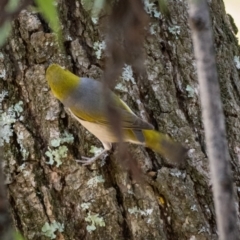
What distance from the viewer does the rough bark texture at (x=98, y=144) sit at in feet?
7.11

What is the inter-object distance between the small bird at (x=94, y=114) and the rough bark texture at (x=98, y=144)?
1.5 inches

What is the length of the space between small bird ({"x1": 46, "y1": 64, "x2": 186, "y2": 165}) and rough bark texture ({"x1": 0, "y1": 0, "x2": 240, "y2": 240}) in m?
0.04

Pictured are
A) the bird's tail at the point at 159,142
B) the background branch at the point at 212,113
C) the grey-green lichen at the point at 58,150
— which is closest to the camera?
the background branch at the point at 212,113

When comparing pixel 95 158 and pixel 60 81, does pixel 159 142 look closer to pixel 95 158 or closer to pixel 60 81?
pixel 95 158

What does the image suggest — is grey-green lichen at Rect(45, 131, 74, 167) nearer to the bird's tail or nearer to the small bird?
the small bird

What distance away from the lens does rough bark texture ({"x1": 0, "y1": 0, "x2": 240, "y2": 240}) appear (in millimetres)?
2166

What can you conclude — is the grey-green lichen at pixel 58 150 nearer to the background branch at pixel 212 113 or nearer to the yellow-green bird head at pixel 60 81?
the yellow-green bird head at pixel 60 81

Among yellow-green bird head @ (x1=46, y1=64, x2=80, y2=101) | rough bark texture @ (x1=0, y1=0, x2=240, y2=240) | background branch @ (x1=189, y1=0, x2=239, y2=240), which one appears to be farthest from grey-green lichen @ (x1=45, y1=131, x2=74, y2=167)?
background branch @ (x1=189, y1=0, x2=239, y2=240)

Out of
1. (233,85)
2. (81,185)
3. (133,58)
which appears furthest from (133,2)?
(233,85)

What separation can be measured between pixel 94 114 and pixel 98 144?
0.20 metres

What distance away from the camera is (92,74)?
238 centimetres

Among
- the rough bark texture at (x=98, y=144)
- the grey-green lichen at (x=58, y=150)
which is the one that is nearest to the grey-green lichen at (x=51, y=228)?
the rough bark texture at (x=98, y=144)

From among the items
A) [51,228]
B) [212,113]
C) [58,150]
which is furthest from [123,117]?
[212,113]

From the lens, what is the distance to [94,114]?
2.48 m
